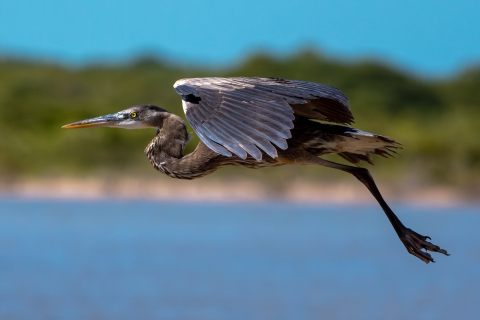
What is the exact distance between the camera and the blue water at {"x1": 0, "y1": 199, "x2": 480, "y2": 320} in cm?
1516

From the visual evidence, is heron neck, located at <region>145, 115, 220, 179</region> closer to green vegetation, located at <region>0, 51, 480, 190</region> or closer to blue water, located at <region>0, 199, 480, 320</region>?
blue water, located at <region>0, 199, 480, 320</region>

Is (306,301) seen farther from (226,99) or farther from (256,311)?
(226,99)

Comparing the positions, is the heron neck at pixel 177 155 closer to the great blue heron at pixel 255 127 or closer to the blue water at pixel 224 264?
the great blue heron at pixel 255 127

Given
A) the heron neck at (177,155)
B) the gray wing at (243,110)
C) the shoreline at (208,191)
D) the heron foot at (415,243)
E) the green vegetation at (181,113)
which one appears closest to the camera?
the gray wing at (243,110)

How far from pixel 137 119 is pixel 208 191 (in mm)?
25792

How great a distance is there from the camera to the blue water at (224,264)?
49.7 ft

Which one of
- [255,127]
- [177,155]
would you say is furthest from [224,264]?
[255,127]

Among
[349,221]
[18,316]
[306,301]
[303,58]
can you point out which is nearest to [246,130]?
[18,316]

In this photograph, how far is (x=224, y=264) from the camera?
792 inches

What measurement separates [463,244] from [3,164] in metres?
15.5

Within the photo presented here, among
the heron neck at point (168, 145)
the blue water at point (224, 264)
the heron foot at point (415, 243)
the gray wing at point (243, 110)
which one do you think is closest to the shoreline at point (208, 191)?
the blue water at point (224, 264)

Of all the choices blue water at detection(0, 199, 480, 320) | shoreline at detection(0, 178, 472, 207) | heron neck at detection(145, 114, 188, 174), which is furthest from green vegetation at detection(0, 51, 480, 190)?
heron neck at detection(145, 114, 188, 174)

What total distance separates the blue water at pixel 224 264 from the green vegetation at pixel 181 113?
217cm

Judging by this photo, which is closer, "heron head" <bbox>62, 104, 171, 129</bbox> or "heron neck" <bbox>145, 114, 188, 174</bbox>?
"heron neck" <bbox>145, 114, 188, 174</bbox>
